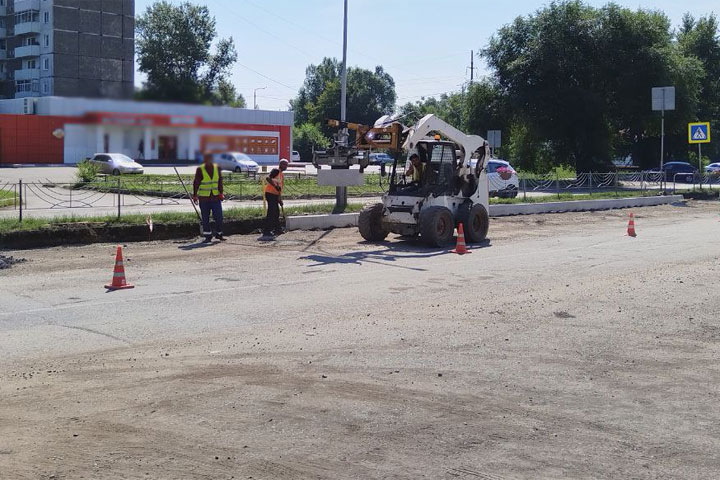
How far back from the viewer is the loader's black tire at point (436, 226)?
18.8m

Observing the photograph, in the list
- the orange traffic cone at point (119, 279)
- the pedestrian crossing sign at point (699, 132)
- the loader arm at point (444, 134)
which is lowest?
the orange traffic cone at point (119, 279)

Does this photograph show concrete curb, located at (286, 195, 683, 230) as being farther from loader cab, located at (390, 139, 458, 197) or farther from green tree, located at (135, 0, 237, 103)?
green tree, located at (135, 0, 237, 103)

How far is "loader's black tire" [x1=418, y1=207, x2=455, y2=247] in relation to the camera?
1877 centimetres

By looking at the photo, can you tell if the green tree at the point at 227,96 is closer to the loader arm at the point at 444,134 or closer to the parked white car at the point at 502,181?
the loader arm at the point at 444,134

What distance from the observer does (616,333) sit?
10820 mm

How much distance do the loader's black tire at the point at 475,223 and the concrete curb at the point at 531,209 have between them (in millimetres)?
3898

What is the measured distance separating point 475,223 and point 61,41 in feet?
56.1

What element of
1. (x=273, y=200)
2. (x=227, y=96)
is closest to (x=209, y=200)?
(x=273, y=200)

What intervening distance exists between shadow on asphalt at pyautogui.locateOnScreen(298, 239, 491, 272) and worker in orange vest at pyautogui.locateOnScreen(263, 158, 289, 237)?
2461 millimetres

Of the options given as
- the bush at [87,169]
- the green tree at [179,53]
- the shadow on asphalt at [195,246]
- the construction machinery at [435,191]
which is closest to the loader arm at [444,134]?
the construction machinery at [435,191]

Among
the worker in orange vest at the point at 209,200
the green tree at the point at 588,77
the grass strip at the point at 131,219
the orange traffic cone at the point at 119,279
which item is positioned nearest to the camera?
the worker in orange vest at the point at 209,200

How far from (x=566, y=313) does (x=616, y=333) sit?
1.21 meters

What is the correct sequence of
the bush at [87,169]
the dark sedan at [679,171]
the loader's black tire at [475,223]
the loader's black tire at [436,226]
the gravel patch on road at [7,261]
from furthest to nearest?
the dark sedan at [679,171] → the loader's black tire at [475,223] → the loader's black tire at [436,226] → the gravel patch on road at [7,261] → the bush at [87,169]

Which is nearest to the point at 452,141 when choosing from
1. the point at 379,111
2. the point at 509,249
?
the point at 509,249
